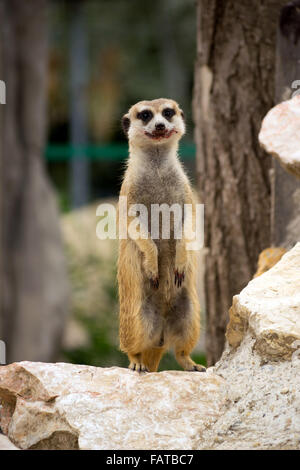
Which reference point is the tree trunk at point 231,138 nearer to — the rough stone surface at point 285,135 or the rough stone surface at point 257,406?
the rough stone surface at point 285,135

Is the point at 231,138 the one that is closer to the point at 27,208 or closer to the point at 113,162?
the point at 27,208

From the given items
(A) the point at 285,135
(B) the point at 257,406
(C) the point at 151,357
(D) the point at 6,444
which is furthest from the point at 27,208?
(B) the point at 257,406

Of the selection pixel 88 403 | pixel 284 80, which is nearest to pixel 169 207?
pixel 88 403

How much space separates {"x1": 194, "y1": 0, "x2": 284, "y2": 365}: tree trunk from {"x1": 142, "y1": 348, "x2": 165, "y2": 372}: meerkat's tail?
900 mm

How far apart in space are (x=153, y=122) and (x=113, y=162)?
803 cm

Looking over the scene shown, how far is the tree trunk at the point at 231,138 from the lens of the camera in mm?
2797

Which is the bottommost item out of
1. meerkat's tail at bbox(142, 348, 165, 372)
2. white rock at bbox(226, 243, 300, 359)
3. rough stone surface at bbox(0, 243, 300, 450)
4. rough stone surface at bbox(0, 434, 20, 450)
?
rough stone surface at bbox(0, 434, 20, 450)

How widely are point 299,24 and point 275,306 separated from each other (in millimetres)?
1181

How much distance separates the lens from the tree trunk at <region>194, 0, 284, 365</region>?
2.80 m

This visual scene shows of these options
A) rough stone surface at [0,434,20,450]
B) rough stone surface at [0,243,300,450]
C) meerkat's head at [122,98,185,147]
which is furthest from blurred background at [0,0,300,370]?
rough stone surface at [0,434,20,450]

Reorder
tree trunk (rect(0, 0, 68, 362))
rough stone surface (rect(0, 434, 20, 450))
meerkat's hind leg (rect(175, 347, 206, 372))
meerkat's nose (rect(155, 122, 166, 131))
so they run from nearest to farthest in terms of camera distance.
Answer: rough stone surface (rect(0, 434, 20, 450))
meerkat's nose (rect(155, 122, 166, 131))
meerkat's hind leg (rect(175, 347, 206, 372))
tree trunk (rect(0, 0, 68, 362))

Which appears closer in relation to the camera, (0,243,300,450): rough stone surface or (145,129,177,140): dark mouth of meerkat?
(0,243,300,450): rough stone surface

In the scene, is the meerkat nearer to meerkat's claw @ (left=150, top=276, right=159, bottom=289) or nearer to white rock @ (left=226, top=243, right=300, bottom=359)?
meerkat's claw @ (left=150, top=276, right=159, bottom=289)

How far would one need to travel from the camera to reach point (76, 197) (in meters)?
8.32
